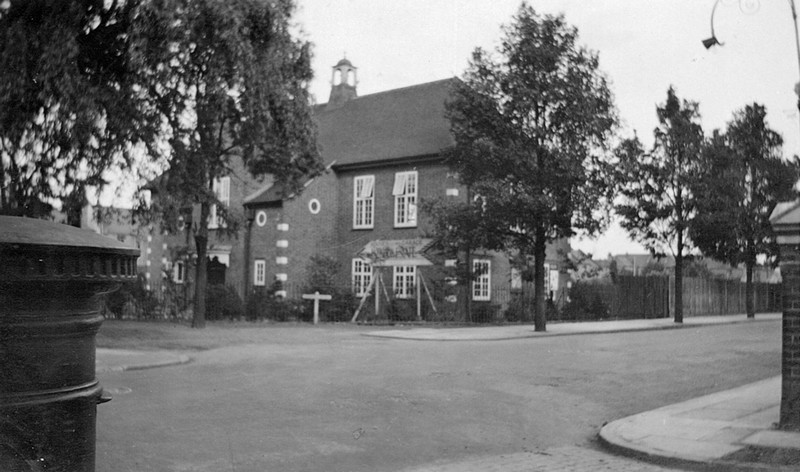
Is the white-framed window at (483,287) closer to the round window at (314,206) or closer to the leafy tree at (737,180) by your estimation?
the leafy tree at (737,180)

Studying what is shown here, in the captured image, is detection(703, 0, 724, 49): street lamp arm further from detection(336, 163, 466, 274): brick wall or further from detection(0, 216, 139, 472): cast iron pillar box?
detection(336, 163, 466, 274): brick wall

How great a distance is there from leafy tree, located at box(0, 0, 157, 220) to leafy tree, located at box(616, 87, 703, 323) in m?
19.7

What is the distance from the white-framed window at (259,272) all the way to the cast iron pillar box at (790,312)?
30.3 m

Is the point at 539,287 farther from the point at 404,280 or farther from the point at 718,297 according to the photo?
the point at 718,297

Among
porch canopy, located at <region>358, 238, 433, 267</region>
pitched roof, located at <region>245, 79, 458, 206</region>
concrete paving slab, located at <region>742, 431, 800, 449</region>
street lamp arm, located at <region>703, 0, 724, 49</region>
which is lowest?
concrete paving slab, located at <region>742, 431, 800, 449</region>

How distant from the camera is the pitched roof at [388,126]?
33.9 meters

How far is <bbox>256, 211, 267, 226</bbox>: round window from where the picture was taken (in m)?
36.2

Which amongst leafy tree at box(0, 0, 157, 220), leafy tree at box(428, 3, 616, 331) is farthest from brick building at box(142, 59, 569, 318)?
leafy tree at box(0, 0, 157, 220)

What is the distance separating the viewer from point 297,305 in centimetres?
2950

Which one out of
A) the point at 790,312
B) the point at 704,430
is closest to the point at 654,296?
the point at 790,312

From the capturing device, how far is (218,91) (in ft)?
58.9

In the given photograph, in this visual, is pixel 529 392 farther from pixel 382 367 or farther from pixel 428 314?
pixel 428 314

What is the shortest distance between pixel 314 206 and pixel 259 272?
4290mm

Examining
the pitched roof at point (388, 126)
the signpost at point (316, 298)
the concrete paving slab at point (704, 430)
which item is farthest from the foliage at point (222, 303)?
the concrete paving slab at point (704, 430)
